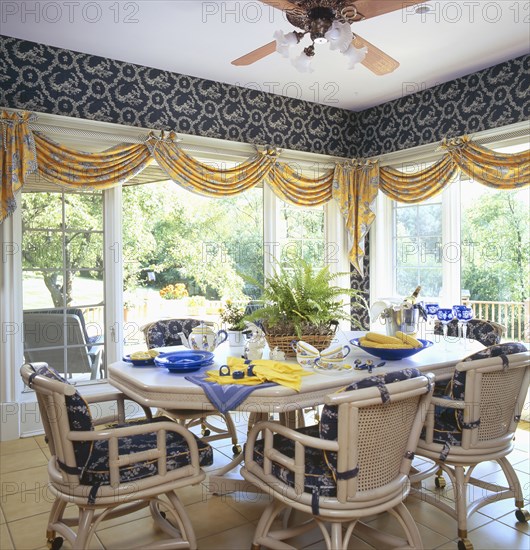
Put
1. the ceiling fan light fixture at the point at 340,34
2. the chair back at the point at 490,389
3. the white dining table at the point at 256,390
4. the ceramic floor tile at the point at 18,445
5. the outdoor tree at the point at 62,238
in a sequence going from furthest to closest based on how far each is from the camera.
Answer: the outdoor tree at the point at 62,238 → the ceramic floor tile at the point at 18,445 → the ceiling fan light fixture at the point at 340,34 → the chair back at the point at 490,389 → the white dining table at the point at 256,390

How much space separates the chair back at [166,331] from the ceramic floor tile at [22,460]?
3.34 ft

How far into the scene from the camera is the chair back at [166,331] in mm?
3199

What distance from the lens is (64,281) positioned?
394cm

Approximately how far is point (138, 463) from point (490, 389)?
1.45 metres

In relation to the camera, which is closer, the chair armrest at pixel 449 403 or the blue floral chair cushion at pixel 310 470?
the blue floral chair cushion at pixel 310 470

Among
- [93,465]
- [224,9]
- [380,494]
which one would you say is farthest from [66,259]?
[380,494]

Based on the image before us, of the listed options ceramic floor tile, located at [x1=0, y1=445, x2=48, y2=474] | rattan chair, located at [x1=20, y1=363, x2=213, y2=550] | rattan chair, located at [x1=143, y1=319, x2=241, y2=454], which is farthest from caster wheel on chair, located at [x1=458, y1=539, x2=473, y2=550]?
ceramic floor tile, located at [x1=0, y1=445, x2=48, y2=474]

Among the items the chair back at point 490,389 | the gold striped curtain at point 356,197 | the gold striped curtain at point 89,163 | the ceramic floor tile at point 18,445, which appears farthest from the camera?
the gold striped curtain at point 356,197

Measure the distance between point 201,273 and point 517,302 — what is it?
13.7 feet

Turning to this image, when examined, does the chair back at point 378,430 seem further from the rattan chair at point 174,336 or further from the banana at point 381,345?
the rattan chair at point 174,336

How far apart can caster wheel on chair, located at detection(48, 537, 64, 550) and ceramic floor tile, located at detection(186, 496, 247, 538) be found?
1.91ft

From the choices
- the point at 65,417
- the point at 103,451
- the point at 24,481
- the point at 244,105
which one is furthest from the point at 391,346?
the point at 244,105

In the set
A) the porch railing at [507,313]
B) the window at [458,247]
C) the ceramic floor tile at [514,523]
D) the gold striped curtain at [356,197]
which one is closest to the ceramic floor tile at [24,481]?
the ceramic floor tile at [514,523]

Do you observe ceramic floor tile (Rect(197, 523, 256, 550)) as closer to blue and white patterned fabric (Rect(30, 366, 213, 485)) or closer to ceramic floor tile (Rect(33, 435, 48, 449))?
blue and white patterned fabric (Rect(30, 366, 213, 485))
